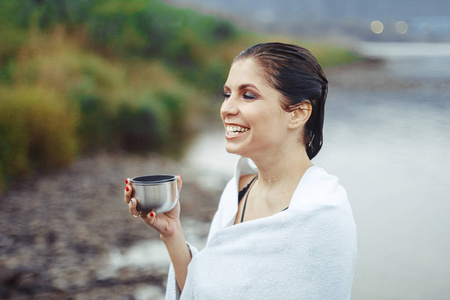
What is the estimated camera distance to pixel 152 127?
8383 mm

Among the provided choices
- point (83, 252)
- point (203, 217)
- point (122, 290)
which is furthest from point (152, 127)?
point (122, 290)

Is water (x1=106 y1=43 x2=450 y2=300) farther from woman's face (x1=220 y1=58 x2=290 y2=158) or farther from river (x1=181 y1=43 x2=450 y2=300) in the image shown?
woman's face (x1=220 y1=58 x2=290 y2=158)

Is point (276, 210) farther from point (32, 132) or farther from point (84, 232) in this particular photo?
point (32, 132)

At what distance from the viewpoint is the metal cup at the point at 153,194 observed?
1519mm

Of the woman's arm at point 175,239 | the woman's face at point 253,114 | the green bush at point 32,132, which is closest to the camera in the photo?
the woman's face at point 253,114

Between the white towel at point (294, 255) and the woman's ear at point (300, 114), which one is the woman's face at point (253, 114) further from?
the white towel at point (294, 255)


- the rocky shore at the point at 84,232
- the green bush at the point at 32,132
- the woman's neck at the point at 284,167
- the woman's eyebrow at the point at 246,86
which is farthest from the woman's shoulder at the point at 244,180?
the green bush at the point at 32,132

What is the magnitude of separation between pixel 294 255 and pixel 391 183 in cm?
543

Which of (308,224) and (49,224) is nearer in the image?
(308,224)

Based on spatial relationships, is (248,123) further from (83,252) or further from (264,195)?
(83,252)

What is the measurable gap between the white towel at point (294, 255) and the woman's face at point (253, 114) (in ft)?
0.65

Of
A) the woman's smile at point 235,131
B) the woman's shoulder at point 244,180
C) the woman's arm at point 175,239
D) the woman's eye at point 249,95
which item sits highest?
the woman's eye at point 249,95

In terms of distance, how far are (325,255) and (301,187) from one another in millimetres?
223

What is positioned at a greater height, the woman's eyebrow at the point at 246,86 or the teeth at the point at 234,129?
the woman's eyebrow at the point at 246,86
